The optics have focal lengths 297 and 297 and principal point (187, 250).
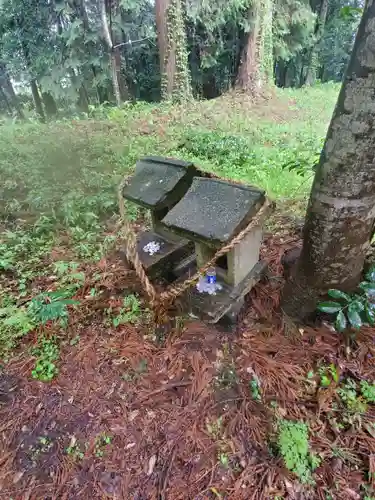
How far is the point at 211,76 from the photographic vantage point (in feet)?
46.7

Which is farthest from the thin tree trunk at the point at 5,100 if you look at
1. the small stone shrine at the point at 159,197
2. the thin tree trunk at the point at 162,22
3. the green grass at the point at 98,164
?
the small stone shrine at the point at 159,197

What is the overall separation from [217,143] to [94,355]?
15.7ft

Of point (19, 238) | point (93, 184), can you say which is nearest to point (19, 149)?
point (93, 184)

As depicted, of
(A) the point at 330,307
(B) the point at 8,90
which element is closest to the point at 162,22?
(A) the point at 330,307

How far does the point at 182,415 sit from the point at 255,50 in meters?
11.7

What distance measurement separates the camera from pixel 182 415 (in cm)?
175

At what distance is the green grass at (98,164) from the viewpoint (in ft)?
10.2

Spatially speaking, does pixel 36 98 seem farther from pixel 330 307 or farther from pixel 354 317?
pixel 354 317

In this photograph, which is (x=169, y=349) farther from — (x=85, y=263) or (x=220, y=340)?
(x=85, y=263)

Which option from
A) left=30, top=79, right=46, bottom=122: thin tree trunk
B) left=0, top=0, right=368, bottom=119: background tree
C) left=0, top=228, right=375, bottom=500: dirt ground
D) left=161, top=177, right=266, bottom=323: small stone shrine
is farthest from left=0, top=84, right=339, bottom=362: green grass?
left=30, top=79, right=46, bottom=122: thin tree trunk

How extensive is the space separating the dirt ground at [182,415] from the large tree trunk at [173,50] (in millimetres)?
8758

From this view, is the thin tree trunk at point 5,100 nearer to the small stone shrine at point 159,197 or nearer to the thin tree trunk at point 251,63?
the thin tree trunk at point 251,63

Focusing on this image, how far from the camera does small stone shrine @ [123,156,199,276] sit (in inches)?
81.3

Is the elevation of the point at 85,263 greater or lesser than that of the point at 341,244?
lesser
